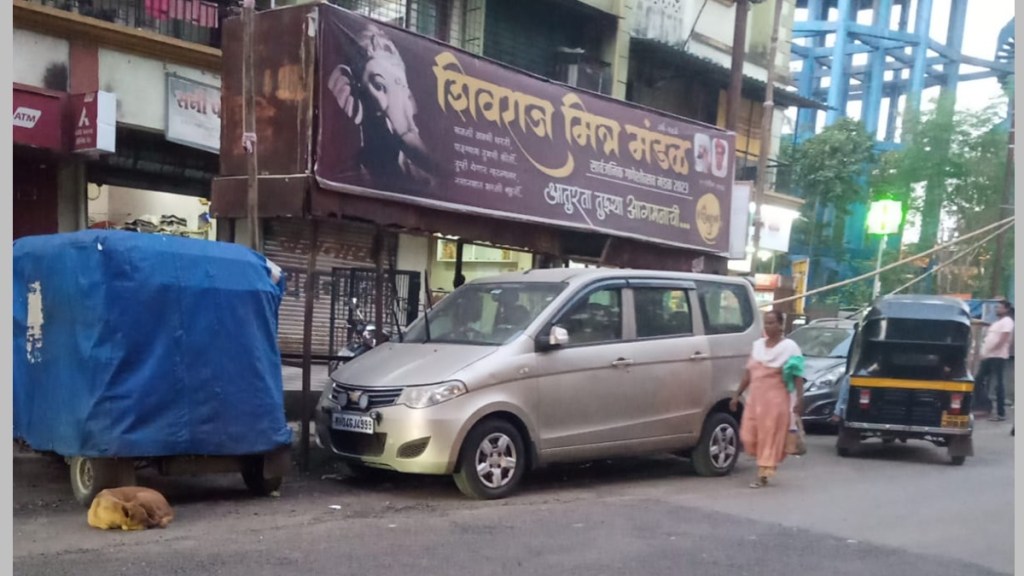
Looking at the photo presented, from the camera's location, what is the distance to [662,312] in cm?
872

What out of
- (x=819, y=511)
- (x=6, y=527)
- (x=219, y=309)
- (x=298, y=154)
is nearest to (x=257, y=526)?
(x=219, y=309)

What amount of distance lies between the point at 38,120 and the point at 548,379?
7687mm

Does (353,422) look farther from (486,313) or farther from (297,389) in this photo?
(297,389)

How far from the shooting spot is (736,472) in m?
9.41

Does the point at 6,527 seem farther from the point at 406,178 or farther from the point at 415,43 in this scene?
the point at 415,43

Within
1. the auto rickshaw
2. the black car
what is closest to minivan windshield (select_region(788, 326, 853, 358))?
the black car

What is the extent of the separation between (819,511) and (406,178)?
14.6 feet

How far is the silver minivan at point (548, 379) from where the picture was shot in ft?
23.8

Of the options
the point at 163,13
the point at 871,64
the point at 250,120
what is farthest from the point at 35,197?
the point at 871,64

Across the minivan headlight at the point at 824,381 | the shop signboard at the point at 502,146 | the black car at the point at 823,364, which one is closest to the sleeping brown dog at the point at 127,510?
the shop signboard at the point at 502,146

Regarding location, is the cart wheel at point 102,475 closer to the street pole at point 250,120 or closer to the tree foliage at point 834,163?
the street pole at point 250,120

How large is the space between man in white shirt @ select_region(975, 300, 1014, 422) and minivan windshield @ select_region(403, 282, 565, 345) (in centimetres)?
861

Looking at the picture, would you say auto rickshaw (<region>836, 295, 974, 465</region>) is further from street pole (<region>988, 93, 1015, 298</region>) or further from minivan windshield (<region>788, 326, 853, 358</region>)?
street pole (<region>988, 93, 1015, 298</region>)

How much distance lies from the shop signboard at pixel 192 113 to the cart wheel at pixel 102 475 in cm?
763
